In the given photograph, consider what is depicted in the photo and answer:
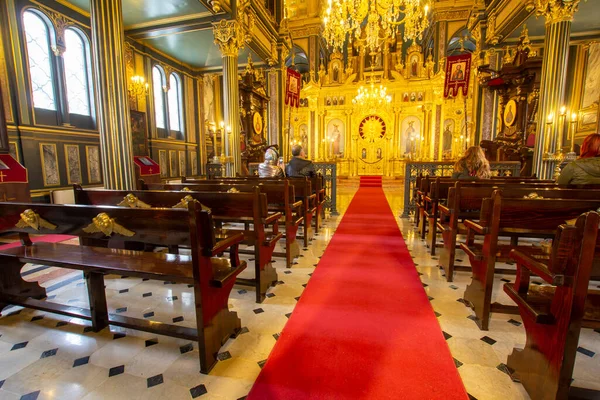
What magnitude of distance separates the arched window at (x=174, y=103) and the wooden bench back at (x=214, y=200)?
9.80 meters

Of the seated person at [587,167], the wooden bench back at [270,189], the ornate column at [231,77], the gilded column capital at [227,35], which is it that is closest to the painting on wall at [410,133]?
the ornate column at [231,77]

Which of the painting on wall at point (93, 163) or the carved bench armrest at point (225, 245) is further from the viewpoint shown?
the painting on wall at point (93, 163)

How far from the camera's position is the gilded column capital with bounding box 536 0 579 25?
609cm

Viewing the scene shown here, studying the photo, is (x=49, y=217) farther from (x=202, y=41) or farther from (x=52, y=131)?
(x=202, y=41)

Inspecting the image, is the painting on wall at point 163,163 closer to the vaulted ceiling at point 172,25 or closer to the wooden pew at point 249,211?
the vaulted ceiling at point 172,25

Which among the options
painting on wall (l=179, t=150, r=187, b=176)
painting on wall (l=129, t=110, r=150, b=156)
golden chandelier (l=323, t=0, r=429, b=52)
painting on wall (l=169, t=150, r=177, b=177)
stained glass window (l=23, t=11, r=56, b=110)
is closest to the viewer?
golden chandelier (l=323, t=0, r=429, b=52)

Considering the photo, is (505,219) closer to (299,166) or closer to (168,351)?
(168,351)

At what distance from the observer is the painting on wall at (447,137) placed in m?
17.3

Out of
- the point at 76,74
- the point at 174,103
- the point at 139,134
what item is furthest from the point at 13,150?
the point at 174,103

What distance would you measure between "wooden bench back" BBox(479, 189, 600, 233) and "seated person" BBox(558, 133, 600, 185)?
1486 mm

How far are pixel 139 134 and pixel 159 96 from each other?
8.26ft

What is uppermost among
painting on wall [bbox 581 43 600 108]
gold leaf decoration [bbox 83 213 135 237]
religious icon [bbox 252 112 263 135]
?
painting on wall [bbox 581 43 600 108]

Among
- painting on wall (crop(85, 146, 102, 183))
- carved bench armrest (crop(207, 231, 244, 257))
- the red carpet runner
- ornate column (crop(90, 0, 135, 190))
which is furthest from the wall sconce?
carved bench armrest (crop(207, 231, 244, 257))

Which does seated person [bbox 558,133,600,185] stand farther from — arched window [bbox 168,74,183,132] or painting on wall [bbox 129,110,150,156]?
arched window [bbox 168,74,183,132]
